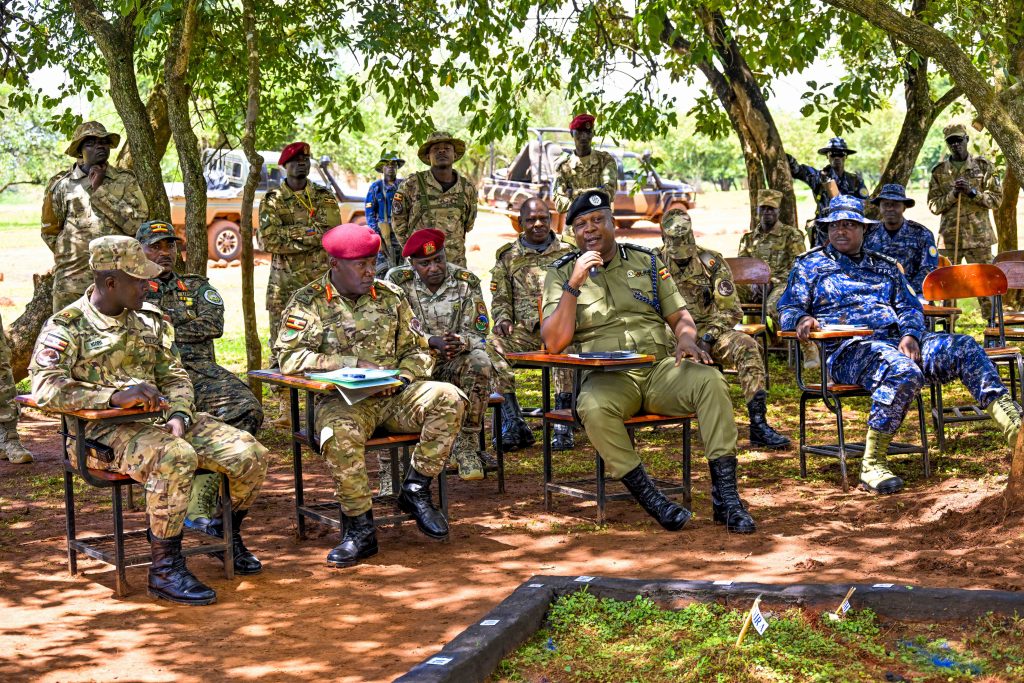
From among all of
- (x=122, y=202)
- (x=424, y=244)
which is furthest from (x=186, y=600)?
(x=122, y=202)

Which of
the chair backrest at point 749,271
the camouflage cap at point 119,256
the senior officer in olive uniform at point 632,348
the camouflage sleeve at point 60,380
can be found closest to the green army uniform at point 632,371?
the senior officer in olive uniform at point 632,348

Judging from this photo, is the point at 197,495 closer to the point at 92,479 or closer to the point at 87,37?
the point at 92,479

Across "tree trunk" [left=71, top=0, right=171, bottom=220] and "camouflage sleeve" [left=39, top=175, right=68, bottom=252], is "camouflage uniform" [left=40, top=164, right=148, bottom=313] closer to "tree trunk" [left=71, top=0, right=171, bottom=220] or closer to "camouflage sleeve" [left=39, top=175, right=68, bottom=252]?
"camouflage sleeve" [left=39, top=175, right=68, bottom=252]

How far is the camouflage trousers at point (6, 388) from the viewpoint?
8297 millimetres

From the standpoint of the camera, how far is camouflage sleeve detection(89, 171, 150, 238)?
9.02 m

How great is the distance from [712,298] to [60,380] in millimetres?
4917

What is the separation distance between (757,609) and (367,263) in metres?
2.90

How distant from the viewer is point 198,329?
698 cm

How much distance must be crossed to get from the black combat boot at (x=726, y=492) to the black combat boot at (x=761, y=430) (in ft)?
7.21

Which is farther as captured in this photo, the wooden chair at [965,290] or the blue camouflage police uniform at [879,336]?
the wooden chair at [965,290]

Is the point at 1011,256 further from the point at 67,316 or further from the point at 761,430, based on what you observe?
the point at 67,316

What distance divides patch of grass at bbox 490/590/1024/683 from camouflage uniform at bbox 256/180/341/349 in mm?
5600

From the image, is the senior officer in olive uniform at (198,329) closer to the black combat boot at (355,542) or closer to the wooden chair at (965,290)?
the black combat boot at (355,542)

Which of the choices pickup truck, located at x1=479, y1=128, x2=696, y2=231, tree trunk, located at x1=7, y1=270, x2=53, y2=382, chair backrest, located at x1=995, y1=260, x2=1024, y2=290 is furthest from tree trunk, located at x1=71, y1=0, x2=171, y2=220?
pickup truck, located at x1=479, y1=128, x2=696, y2=231
